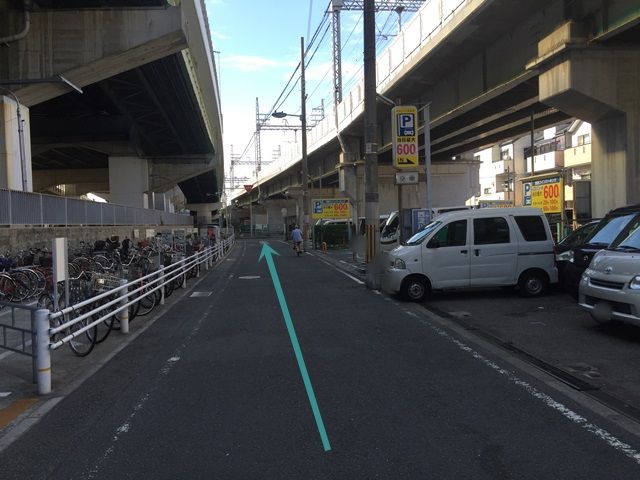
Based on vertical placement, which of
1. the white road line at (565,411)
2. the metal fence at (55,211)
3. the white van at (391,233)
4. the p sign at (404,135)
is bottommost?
the white road line at (565,411)

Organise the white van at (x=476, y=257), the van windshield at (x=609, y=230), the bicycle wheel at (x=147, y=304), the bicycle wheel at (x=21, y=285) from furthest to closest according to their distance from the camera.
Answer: the bicycle wheel at (x=21, y=285) < the white van at (x=476, y=257) < the bicycle wheel at (x=147, y=304) < the van windshield at (x=609, y=230)

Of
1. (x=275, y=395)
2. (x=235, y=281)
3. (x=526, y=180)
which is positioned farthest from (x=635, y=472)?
(x=526, y=180)

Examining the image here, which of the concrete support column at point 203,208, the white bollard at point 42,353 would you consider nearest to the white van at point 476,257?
the white bollard at point 42,353

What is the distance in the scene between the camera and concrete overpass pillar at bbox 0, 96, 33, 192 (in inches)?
674

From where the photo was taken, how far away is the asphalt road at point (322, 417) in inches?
161

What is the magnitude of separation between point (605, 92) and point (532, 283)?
5.81 metres

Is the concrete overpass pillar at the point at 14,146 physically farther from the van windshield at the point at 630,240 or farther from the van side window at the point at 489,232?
the van windshield at the point at 630,240

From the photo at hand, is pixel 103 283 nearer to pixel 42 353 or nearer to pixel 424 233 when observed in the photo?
pixel 42 353

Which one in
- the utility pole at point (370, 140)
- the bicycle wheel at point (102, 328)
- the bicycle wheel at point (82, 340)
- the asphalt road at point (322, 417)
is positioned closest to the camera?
the asphalt road at point (322, 417)

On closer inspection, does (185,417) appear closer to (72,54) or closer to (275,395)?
(275,395)

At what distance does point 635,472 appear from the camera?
3910 mm

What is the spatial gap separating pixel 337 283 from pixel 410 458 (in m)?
12.4

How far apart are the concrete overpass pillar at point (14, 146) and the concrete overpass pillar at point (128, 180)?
1883 centimetres
